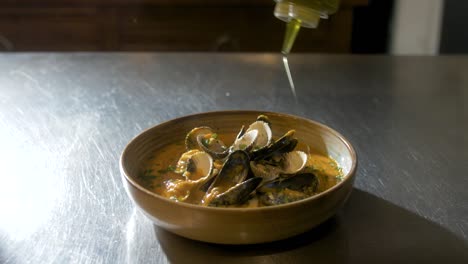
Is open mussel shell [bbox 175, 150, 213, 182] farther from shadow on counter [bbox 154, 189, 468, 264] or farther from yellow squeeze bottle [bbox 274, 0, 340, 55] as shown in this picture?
yellow squeeze bottle [bbox 274, 0, 340, 55]

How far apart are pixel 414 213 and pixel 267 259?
275mm

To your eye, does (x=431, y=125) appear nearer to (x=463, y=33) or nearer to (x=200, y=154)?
(x=200, y=154)

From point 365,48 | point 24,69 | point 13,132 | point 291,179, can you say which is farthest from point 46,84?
point 365,48

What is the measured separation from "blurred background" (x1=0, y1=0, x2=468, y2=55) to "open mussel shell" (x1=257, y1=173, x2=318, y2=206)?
170 cm

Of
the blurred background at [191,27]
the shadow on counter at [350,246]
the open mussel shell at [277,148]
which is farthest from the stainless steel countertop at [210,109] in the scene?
the blurred background at [191,27]

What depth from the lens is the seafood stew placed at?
75 cm

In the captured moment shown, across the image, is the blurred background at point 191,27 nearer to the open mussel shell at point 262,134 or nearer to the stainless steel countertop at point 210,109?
the stainless steel countertop at point 210,109

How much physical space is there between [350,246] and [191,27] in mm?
1824

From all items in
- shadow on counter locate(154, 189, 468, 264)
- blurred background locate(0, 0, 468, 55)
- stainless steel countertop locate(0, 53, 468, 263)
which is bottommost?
blurred background locate(0, 0, 468, 55)

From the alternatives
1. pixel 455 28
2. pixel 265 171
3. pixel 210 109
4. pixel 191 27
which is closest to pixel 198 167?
pixel 265 171

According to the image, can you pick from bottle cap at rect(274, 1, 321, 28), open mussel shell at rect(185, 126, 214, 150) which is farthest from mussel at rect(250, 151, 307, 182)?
bottle cap at rect(274, 1, 321, 28)

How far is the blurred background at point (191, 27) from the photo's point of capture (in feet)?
7.82

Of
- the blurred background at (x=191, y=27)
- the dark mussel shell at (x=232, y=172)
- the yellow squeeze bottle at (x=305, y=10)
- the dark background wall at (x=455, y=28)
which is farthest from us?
the blurred background at (x=191, y=27)

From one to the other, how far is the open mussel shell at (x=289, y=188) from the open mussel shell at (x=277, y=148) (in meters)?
0.07
